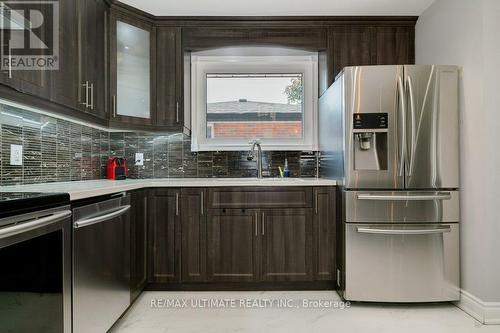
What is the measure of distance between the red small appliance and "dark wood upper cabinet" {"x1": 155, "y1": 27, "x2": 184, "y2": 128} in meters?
0.53

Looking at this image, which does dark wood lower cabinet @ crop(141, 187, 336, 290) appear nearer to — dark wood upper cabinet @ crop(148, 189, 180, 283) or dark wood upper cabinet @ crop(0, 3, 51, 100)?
dark wood upper cabinet @ crop(148, 189, 180, 283)

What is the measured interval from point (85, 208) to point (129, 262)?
30.1 inches

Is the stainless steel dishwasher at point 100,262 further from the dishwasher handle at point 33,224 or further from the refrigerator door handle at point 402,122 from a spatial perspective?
the refrigerator door handle at point 402,122

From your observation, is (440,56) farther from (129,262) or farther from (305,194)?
(129,262)

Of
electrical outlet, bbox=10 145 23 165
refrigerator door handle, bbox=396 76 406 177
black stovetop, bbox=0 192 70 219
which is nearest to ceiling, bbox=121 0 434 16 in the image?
refrigerator door handle, bbox=396 76 406 177

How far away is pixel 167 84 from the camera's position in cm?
306

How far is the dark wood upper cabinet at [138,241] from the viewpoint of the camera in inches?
93.7

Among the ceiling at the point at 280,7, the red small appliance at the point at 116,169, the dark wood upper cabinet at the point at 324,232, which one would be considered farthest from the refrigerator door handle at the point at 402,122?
the red small appliance at the point at 116,169

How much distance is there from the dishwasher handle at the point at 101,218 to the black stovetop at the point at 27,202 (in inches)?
5.6

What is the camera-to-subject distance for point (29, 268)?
4.15ft

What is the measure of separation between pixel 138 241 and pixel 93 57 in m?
1.36

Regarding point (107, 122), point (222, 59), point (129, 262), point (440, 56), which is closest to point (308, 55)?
point (222, 59)

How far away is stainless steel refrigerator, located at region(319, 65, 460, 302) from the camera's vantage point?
2.44 m

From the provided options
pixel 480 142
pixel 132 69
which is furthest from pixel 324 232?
pixel 132 69
